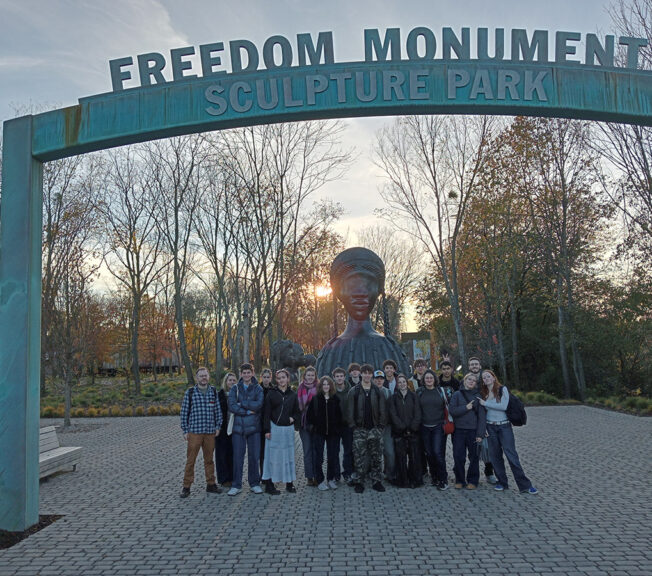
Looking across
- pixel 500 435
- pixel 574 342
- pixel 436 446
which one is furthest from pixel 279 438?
pixel 574 342

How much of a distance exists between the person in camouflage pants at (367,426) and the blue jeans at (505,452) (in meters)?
1.41

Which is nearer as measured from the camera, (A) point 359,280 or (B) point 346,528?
(B) point 346,528

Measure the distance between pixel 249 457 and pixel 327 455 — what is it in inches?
41.3

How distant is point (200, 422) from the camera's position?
679cm

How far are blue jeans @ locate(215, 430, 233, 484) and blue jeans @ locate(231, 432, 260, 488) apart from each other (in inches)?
11.4

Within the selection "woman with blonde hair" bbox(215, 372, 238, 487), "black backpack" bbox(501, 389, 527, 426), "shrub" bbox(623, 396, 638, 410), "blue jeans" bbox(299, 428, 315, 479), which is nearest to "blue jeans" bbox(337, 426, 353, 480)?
"blue jeans" bbox(299, 428, 315, 479)

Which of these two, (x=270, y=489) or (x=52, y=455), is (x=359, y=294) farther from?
(x=52, y=455)

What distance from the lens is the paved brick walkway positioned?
4.41m

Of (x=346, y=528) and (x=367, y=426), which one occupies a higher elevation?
(x=367, y=426)

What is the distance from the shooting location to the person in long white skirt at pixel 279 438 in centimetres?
678

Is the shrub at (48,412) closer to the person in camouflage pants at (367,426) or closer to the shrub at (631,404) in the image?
the person in camouflage pants at (367,426)

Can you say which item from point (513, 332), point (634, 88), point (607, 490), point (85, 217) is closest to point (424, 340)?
point (513, 332)

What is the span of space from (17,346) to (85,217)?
14.2m

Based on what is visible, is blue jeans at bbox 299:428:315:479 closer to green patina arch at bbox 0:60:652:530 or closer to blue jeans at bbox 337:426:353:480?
blue jeans at bbox 337:426:353:480
